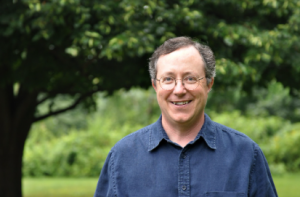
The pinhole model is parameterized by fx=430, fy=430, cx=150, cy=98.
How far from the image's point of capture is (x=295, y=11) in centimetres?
472

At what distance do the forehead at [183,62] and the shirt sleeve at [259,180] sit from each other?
18.9 inches

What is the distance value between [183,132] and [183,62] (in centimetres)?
33

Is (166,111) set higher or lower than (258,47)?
lower

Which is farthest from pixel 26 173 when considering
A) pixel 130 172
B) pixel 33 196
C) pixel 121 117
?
pixel 130 172

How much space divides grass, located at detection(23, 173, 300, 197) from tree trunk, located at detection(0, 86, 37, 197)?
13.8ft

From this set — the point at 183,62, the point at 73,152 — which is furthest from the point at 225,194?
the point at 73,152

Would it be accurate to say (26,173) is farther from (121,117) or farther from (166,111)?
(166,111)

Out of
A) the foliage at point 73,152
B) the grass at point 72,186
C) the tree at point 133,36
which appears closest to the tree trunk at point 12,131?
the tree at point 133,36

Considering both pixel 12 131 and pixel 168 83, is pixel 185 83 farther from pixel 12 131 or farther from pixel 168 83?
pixel 12 131

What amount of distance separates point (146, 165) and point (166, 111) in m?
0.27

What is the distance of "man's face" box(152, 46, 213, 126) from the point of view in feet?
6.49

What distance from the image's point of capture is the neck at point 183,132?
6.66 ft

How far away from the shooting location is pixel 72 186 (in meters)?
Answer: 13.0

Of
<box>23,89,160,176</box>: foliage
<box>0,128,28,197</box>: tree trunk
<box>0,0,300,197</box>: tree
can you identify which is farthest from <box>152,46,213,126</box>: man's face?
<box>23,89,160,176</box>: foliage
